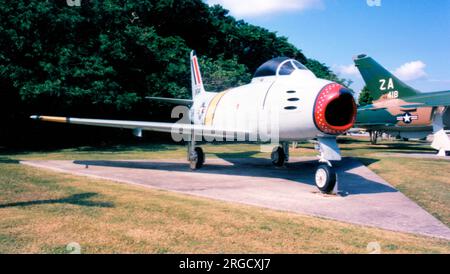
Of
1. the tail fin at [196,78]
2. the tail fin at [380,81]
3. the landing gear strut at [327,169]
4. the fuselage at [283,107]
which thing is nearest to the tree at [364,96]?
the tail fin at [380,81]

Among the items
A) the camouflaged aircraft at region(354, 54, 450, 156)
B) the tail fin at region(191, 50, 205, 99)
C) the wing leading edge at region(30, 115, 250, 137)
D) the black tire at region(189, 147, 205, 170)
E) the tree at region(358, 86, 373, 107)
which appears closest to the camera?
the wing leading edge at region(30, 115, 250, 137)

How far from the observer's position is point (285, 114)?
31.3ft

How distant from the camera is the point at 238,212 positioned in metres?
6.92

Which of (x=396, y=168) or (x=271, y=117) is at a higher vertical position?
(x=271, y=117)

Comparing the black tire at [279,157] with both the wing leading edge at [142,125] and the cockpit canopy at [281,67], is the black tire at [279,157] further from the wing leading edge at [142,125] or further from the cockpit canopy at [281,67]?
the cockpit canopy at [281,67]

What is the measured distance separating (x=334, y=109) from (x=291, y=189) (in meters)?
2.44

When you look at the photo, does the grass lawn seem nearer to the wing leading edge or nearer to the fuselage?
the fuselage

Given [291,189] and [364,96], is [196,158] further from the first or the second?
[364,96]

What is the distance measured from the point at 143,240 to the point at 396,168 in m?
12.3

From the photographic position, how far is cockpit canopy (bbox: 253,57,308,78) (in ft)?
35.2

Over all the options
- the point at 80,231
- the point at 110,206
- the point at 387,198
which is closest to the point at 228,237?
the point at 80,231

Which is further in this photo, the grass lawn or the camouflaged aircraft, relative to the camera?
the camouflaged aircraft

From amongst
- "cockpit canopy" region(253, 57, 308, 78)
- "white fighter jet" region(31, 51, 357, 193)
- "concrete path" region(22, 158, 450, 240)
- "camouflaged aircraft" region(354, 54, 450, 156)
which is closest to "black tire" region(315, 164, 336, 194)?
"white fighter jet" region(31, 51, 357, 193)
